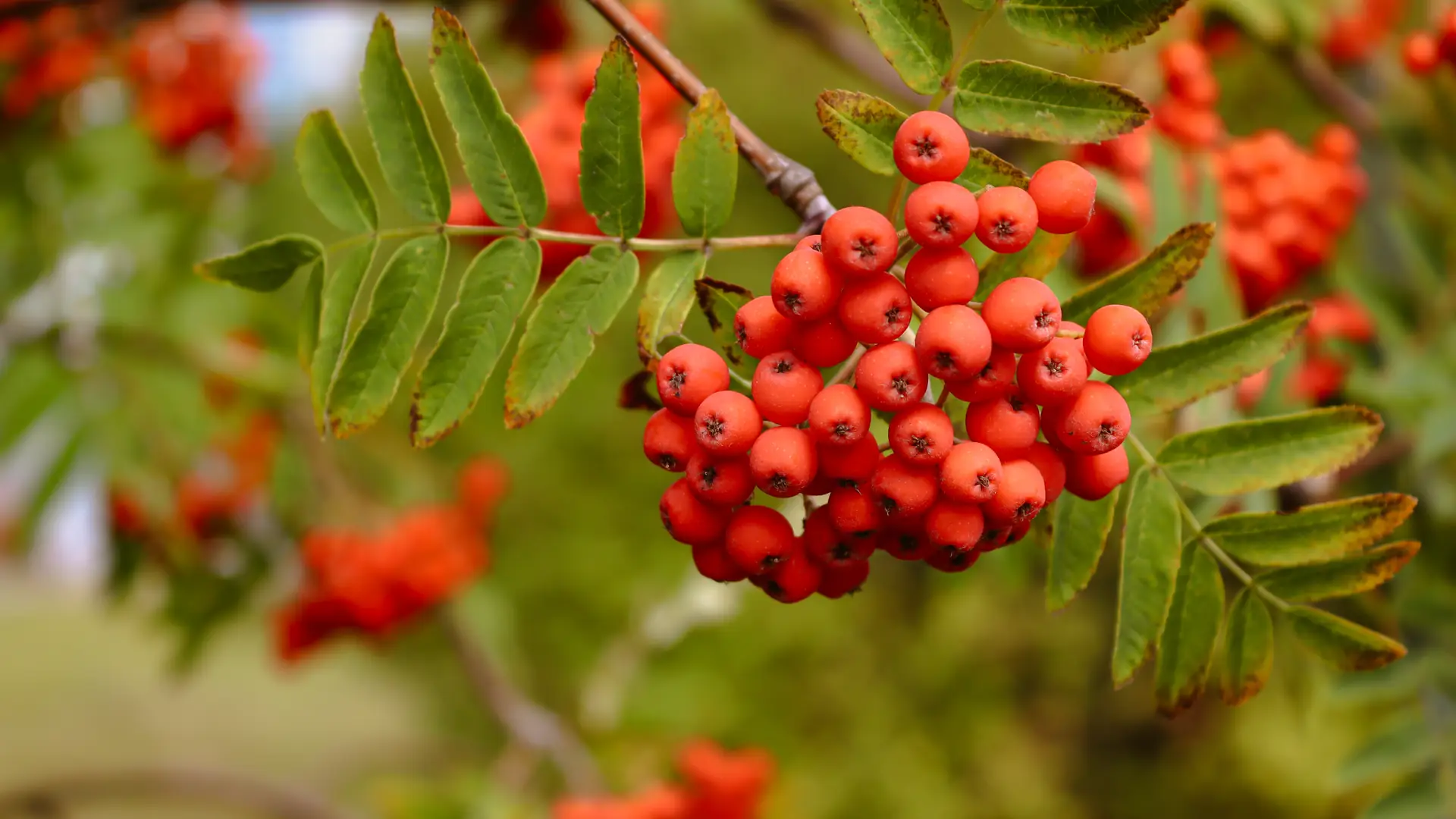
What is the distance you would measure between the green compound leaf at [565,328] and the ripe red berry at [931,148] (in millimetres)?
211

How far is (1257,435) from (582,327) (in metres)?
0.50

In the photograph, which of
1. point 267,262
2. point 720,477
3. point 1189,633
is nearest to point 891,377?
point 720,477

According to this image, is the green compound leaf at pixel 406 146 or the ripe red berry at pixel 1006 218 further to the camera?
the green compound leaf at pixel 406 146

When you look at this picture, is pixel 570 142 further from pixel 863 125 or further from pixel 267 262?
pixel 863 125

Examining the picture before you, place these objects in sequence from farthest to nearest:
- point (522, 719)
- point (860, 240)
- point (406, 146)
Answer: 1. point (522, 719)
2. point (406, 146)
3. point (860, 240)

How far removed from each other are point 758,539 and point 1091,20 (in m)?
0.38

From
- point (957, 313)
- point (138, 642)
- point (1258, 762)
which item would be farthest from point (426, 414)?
point (138, 642)

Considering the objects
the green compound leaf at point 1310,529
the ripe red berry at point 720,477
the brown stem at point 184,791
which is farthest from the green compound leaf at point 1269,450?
the brown stem at point 184,791

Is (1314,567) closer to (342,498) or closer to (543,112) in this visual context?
(543,112)

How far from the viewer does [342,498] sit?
1942mm

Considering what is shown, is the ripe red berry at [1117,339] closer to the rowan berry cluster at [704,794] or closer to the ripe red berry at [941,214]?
the ripe red berry at [941,214]

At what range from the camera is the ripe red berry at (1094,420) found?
553mm

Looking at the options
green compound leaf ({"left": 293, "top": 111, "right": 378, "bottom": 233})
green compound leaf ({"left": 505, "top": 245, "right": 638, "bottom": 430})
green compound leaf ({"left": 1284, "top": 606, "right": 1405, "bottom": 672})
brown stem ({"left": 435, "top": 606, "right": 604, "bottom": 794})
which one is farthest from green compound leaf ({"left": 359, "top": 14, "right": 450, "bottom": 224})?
brown stem ({"left": 435, "top": 606, "right": 604, "bottom": 794})

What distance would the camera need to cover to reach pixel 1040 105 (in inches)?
23.6
